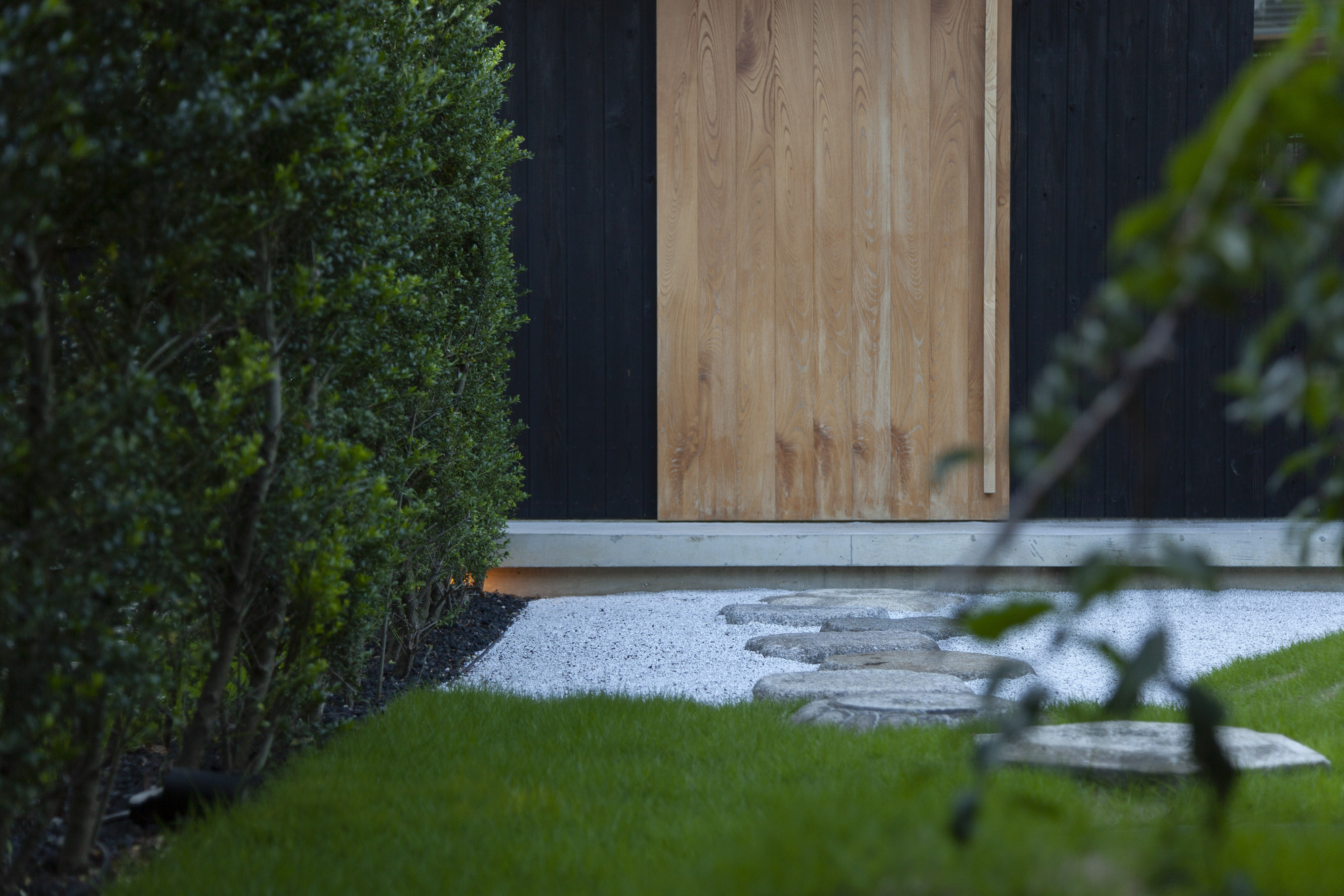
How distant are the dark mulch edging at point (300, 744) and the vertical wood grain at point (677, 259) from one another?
126cm

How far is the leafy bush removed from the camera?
1.50 metres

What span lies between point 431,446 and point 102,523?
194 centimetres

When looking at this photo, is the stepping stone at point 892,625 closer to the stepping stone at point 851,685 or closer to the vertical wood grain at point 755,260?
the stepping stone at point 851,685

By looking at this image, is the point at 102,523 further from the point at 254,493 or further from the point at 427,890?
the point at 427,890

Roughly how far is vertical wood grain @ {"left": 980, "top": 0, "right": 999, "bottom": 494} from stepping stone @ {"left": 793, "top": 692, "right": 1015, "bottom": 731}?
9.22 ft

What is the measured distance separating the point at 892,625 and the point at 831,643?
0.48 m

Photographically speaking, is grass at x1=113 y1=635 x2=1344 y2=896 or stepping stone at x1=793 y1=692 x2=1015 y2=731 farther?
stepping stone at x1=793 y1=692 x2=1015 y2=731

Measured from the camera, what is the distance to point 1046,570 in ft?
17.6

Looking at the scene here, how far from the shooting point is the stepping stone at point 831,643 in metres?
3.96

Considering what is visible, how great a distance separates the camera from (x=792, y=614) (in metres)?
4.66

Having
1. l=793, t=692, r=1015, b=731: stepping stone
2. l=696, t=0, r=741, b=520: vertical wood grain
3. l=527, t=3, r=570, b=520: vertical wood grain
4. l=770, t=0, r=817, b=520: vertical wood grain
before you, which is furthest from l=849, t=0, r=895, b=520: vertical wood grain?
l=793, t=692, r=1015, b=731: stepping stone

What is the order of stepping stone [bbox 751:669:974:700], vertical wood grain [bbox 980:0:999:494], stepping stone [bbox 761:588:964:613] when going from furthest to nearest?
1. vertical wood grain [bbox 980:0:999:494]
2. stepping stone [bbox 761:588:964:613]
3. stepping stone [bbox 751:669:974:700]

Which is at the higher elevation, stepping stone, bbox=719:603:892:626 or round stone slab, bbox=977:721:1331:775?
round stone slab, bbox=977:721:1331:775

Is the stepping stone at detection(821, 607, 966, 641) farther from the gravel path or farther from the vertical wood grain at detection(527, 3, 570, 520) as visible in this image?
the vertical wood grain at detection(527, 3, 570, 520)
